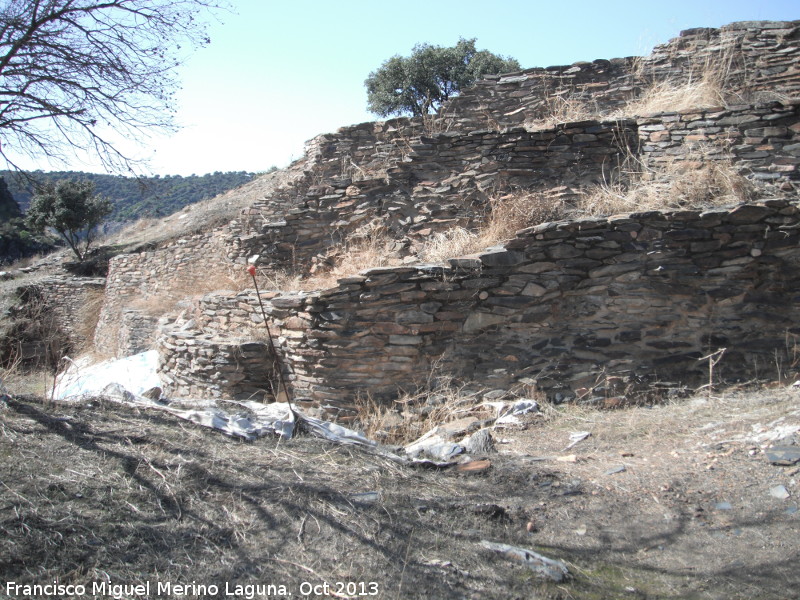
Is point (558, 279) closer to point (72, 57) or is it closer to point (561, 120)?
point (561, 120)

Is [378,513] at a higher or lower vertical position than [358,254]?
lower

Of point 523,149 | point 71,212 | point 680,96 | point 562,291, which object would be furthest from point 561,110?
point 71,212

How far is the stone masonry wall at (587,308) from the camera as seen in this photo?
17.6 ft

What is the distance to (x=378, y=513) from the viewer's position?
3102 millimetres

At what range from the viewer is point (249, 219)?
11750 millimetres

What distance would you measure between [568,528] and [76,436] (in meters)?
3.11

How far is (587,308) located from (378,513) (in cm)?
324

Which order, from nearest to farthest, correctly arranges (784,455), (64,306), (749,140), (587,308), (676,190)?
(784,455)
(587,308)
(676,190)
(749,140)
(64,306)

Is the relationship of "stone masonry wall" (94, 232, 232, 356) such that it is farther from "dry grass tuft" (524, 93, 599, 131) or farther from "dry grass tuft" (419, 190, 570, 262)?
"dry grass tuft" (524, 93, 599, 131)

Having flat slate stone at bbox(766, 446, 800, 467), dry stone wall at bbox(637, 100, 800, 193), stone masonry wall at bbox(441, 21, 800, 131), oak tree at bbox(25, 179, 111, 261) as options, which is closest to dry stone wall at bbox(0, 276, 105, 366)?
oak tree at bbox(25, 179, 111, 261)

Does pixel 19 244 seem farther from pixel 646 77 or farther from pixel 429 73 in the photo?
pixel 646 77

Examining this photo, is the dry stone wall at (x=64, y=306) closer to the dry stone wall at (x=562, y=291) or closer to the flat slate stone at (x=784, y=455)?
the dry stone wall at (x=562, y=291)

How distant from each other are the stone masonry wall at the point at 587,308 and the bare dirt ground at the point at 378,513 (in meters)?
1.12

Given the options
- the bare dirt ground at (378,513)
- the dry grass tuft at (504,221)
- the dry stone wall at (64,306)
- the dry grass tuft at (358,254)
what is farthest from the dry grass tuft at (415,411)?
the dry stone wall at (64,306)
